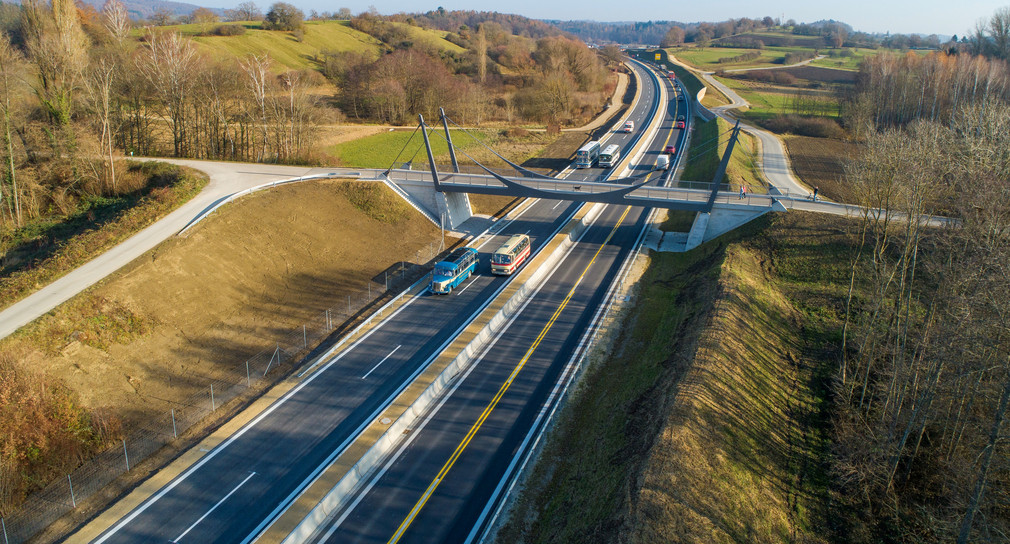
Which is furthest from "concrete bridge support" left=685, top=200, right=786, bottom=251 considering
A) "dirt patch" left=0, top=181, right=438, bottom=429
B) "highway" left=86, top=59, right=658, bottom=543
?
"dirt patch" left=0, top=181, right=438, bottom=429

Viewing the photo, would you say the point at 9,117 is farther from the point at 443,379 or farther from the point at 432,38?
the point at 432,38

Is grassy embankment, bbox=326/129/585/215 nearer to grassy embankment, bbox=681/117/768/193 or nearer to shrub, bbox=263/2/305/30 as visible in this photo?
grassy embankment, bbox=681/117/768/193

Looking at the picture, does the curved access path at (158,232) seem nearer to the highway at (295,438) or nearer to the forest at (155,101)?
the forest at (155,101)

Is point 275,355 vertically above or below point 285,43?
below

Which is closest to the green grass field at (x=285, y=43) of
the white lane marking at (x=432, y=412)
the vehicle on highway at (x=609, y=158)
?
the vehicle on highway at (x=609, y=158)

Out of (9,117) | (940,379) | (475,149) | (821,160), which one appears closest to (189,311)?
(9,117)

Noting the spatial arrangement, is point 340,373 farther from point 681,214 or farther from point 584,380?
point 681,214
